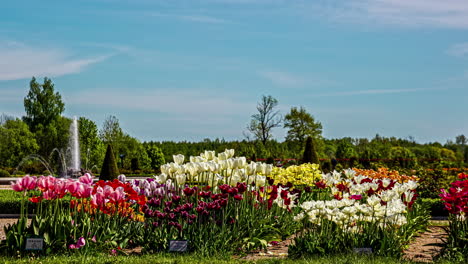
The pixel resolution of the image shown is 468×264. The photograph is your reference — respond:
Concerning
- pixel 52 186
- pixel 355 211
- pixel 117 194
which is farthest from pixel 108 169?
pixel 355 211

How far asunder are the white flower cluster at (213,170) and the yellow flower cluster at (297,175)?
73.0 inches

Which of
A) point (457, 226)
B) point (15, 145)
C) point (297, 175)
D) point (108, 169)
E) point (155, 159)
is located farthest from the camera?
point (15, 145)

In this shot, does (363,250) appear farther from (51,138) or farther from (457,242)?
(51,138)

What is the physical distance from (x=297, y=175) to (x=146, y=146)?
34.9 meters

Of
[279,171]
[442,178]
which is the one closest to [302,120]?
[442,178]

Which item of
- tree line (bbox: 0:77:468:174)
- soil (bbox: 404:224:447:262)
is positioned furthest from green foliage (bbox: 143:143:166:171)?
soil (bbox: 404:224:447:262)

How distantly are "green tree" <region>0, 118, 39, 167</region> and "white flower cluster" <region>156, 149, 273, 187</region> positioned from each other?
37.5m

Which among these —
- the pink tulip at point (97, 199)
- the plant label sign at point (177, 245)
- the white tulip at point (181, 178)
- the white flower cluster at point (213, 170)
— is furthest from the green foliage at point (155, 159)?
the plant label sign at point (177, 245)

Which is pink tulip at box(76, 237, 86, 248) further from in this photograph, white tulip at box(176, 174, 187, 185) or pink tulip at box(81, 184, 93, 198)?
white tulip at box(176, 174, 187, 185)

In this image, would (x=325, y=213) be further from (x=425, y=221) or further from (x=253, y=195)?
(x=425, y=221)

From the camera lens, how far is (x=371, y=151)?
3588cm

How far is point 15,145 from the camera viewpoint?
4219cm

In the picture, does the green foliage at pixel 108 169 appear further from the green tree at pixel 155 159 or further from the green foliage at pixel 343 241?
the green tree at pixel 155 159

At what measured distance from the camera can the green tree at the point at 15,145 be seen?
42.1 m
